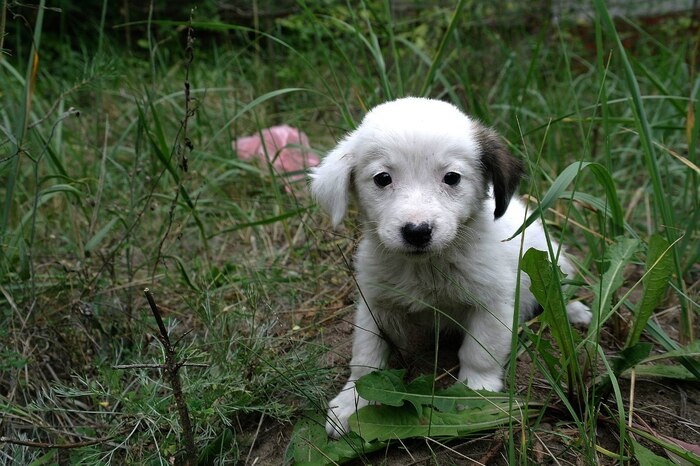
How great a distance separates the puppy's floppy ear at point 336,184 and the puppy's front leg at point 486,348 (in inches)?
24.2

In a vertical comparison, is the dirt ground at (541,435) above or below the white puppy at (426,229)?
below

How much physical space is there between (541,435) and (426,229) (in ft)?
2.45

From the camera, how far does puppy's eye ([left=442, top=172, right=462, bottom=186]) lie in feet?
8.50

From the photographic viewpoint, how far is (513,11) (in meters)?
6.96

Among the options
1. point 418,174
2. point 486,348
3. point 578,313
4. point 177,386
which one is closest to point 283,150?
point 578,313

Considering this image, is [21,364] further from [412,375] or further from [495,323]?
[495,323]

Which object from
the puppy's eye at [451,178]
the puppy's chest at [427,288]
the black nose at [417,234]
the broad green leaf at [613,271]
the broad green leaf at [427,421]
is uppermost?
the puppy's eye at [451,178]

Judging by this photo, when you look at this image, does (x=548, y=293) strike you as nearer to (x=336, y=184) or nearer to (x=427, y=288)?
(x=427, y=288)

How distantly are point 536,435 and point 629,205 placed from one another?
2180mm

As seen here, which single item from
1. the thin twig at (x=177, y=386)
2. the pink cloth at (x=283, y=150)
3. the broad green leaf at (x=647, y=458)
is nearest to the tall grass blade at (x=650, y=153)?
the broad green leaf at (x=647, y=458)

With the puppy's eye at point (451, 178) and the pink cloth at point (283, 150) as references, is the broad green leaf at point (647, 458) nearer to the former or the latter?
the puppy's eye at point (451, 178)

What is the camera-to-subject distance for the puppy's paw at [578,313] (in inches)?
130

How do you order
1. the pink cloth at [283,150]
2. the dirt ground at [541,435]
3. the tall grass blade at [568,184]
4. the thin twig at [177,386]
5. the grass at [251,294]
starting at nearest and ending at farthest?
the thin twig at [177,386] < the tall grass blade at [568,184] < the dirt ground at [541,435] < the grass at [251,294] < the pink cloth at [283,150]

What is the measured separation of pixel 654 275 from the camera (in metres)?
2.51
